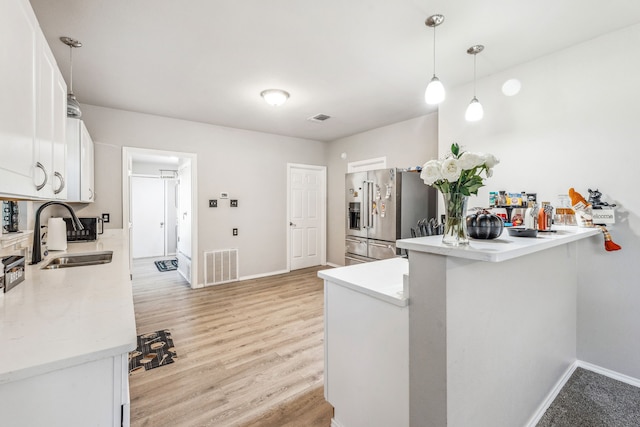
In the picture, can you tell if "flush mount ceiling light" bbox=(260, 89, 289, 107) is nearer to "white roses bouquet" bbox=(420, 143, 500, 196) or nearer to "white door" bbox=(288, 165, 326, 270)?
"white door" bbox=(288, 165, 326, 270)

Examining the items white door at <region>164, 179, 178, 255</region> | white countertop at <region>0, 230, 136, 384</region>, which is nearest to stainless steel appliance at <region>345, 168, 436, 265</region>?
white countertop at <region>0, 230, 136, 384</region>

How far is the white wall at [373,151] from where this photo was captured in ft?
13.6

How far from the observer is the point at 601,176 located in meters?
2.22

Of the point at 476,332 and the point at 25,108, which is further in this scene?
the point at 476,332

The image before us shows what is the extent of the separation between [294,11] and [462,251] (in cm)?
190

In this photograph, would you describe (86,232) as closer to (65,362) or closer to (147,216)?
(65,362)

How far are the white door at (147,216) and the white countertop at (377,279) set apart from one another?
6530mm

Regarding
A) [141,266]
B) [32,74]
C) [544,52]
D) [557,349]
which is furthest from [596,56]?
[141,266]

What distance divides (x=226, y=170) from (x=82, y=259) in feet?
8.70

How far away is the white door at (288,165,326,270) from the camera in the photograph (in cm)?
552

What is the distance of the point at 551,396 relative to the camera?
1940 millimetres

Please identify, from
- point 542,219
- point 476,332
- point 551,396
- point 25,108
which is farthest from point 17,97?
point 551,396

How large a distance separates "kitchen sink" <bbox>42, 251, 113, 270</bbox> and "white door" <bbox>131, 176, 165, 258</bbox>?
16.2 feet

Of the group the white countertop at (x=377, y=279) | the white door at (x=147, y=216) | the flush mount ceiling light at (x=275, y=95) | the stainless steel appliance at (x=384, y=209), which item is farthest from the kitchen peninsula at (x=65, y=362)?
the white door at (x=147, y=216)
